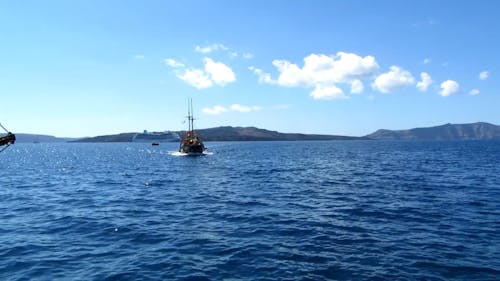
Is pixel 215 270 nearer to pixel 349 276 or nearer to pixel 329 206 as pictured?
pixel 349 276

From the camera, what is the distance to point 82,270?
1734cm

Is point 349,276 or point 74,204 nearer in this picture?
point 349,276

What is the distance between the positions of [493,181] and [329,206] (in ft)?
89.3

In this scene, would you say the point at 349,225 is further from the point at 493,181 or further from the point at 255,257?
the point at 493,181

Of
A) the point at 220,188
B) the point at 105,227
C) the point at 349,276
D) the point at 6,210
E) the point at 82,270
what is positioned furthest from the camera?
the point at 220,188

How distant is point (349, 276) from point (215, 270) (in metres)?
5.67

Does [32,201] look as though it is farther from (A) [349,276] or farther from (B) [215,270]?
(A) [349,276]

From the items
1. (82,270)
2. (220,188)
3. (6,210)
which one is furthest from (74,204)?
(82,270)

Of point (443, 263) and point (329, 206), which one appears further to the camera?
point (329, 206)

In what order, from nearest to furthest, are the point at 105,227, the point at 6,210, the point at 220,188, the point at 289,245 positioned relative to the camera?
the point at 289,245, the point at 105,227, the point at 6,210, the point at 220,188

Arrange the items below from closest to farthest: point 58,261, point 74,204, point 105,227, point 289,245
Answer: point 58,261, point 289,245, point 105,227, point 74,204

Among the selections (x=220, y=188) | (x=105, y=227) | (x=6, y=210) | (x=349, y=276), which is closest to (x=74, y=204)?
(x=6, y=210)

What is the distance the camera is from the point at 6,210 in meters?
31.7

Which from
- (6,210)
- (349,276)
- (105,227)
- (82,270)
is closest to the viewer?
(349,276)
